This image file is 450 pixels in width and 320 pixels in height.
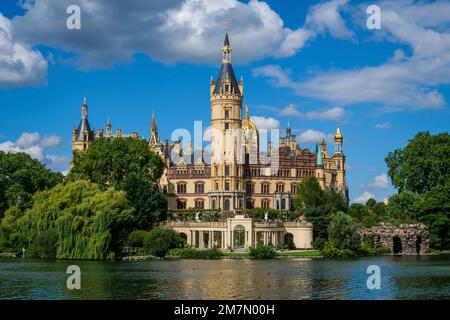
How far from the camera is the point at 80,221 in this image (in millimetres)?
55062

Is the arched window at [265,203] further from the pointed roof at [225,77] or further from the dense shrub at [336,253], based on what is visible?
the dense shrub at [336,253]

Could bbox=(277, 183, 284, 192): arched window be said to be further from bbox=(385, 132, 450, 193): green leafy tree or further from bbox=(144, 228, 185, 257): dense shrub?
bbox=(144, 228, 185, 257): dense shrub

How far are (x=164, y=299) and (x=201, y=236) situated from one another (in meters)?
40.3

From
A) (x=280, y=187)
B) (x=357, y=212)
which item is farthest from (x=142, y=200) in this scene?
(x=280, y=187)

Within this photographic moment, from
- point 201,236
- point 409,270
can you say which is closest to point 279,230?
point 201,236

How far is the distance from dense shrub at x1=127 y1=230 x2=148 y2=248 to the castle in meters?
29.0

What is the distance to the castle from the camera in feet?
319

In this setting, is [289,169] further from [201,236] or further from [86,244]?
[86,244]

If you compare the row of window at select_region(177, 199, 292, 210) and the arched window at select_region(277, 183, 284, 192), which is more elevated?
the arched window at select_region(277, 183, 284, 192)

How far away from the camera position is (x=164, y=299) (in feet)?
108

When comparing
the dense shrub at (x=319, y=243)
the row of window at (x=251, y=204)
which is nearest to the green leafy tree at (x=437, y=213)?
the dense shrub at (x=319, y=243)

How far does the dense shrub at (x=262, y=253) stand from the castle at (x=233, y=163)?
29947 mm

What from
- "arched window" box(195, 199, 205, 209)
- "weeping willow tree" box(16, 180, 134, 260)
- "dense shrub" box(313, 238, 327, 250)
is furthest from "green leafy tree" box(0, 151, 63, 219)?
"arched window" box(195, 199, 205, 209)

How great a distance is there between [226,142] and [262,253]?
121 feet
